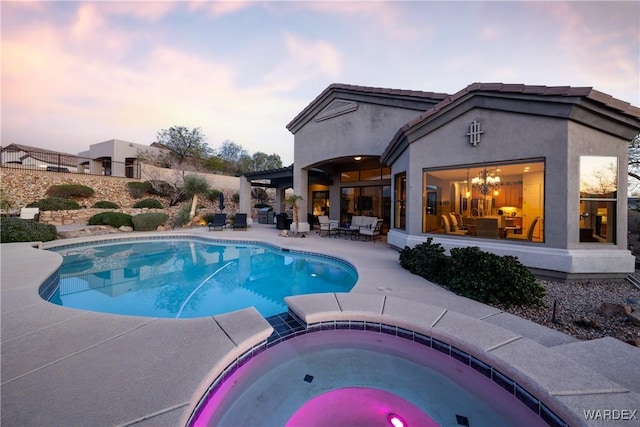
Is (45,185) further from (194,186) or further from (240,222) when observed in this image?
(240,222)

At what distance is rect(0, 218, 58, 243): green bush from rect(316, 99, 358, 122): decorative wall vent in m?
13.1

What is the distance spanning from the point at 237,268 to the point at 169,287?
6.96 feet

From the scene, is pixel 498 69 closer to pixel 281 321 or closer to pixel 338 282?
pixel 338 282

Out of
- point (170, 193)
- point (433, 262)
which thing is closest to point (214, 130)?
point (170, 193)

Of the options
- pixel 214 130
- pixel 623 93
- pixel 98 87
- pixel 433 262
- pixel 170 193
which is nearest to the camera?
pixel 433 262

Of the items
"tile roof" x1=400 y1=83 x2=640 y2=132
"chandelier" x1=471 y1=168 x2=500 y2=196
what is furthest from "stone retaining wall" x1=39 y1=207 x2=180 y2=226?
"tile roof" x1=400 y1=83 x2=640 y2=132

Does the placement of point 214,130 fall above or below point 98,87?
above

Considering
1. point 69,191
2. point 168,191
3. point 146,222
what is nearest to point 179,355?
point 146,222

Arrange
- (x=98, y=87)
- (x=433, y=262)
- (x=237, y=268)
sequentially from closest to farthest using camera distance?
1. (x=433, y=262)
2. (x=237, y=268)
3. (x=98, y=87)

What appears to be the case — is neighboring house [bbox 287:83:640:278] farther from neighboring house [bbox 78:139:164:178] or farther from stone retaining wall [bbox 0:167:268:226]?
neighboring house [bbox 78:139:164:178]

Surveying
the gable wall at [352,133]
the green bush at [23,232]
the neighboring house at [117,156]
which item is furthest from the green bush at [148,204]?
the gable wall at [352,133]

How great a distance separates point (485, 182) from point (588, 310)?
394cm

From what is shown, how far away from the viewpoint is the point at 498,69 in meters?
10.5

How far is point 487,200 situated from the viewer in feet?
24.1
